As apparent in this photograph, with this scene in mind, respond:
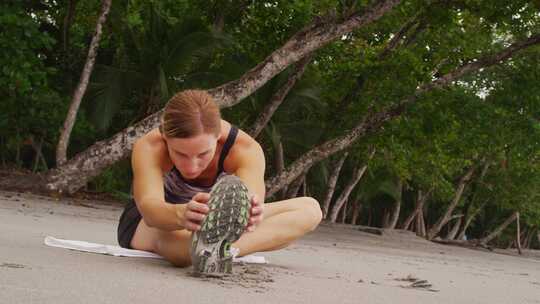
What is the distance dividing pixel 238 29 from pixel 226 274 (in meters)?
14.6

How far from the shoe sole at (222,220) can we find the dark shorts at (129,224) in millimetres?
1002

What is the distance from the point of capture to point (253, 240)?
12.9ft

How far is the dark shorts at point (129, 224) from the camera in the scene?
420cm

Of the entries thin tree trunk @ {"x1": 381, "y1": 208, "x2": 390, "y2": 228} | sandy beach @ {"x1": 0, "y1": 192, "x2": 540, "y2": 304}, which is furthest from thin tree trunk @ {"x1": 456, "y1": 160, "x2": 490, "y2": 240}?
sandy beach @ {"x1": 0, "y1": 192, "x2": 540, "y2": 304}

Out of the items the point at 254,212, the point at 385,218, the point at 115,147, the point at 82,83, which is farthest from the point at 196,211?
the point at 385,218

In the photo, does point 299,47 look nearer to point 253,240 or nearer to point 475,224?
point 253,240

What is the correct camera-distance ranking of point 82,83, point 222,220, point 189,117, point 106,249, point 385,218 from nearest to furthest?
point 222,220 < point 189,117 < point 106,249 < point 82,83 < point 385,218

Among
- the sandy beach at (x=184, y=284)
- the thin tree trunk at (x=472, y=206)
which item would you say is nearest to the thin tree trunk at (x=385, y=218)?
the thin tree trunk at (x=472, y=206)

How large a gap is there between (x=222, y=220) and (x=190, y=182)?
2.91 feet

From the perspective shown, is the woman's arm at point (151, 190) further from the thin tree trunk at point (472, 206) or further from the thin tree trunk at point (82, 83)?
the thin tree trunk at point (472, 206)

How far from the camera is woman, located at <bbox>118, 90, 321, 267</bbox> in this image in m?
3.32

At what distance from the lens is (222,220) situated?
3.08 meters

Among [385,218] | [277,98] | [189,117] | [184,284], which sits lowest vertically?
[184,284]

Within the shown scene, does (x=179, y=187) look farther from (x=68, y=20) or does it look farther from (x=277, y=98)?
(x=68, y=20)
